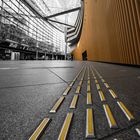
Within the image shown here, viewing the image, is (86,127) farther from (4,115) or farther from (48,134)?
(4,115)

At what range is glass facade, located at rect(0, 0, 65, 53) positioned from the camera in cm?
2214

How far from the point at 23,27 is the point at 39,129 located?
29835mm

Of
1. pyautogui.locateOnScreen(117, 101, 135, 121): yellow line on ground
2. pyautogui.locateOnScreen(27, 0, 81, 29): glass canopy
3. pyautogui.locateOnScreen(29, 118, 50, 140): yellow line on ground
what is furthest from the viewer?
pyautogui.locateOnScreen(27, 0, 81, 29): glass canopy

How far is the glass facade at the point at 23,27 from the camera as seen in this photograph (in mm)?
22144

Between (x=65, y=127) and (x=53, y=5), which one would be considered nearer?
(x=65, y=127)

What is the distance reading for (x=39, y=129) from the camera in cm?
51

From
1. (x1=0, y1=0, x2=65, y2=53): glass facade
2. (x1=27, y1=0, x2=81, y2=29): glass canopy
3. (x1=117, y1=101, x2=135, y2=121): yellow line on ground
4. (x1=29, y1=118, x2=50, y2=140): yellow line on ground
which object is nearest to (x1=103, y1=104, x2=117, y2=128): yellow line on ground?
(x1=117, y1=101, x2=135, y2=121): yellow line on ground

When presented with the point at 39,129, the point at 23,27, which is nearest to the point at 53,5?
the point at 23,27

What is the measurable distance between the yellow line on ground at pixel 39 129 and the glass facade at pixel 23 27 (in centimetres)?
2414

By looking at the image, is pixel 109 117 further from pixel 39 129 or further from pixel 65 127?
pixel 39 129

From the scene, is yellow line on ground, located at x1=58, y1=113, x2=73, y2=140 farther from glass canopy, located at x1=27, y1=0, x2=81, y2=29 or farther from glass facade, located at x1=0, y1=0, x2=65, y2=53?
glass canopy, located at x1=27, y1=0, x2=81, y2=29

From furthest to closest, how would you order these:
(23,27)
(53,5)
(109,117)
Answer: (53,5) < (23,27) < (109,117)

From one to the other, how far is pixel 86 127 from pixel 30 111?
34 centimetres

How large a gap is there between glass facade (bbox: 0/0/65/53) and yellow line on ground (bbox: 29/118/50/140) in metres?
24.1
